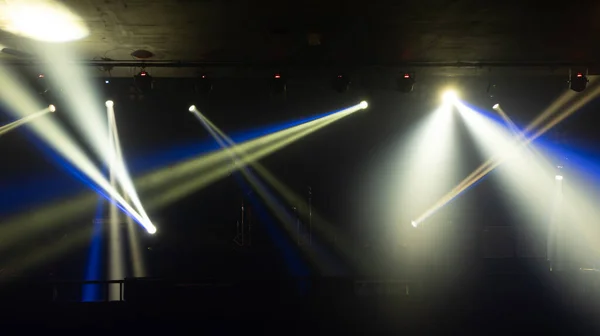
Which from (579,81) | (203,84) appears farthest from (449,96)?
(203,84)

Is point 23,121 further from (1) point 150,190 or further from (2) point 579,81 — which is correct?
(2) point 579,81

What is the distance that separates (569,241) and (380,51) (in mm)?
5132

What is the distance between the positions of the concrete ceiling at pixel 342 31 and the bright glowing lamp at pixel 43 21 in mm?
139

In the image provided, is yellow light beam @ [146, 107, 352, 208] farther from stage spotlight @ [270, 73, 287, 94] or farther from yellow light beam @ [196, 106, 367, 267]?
stage spotlight @ [270, 73, 287, 94]

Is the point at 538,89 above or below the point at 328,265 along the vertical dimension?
above

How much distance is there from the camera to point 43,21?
484 cm

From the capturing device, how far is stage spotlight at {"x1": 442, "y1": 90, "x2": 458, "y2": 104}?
7.61 metres

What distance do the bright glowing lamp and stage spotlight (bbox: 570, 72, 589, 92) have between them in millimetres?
6178

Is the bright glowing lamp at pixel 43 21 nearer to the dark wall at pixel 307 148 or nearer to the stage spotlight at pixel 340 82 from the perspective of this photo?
the dark wall at pixel 307 148

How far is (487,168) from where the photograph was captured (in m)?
8.05

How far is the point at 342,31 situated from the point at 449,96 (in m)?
3.28

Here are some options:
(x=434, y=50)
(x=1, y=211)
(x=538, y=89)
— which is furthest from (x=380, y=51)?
(x=1, y=211)

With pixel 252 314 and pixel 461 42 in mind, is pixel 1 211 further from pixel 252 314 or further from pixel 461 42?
pixel 461 42

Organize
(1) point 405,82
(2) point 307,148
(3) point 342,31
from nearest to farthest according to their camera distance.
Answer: (3) point 342,31 → (1) point 405,82 → (2) point 307,148
